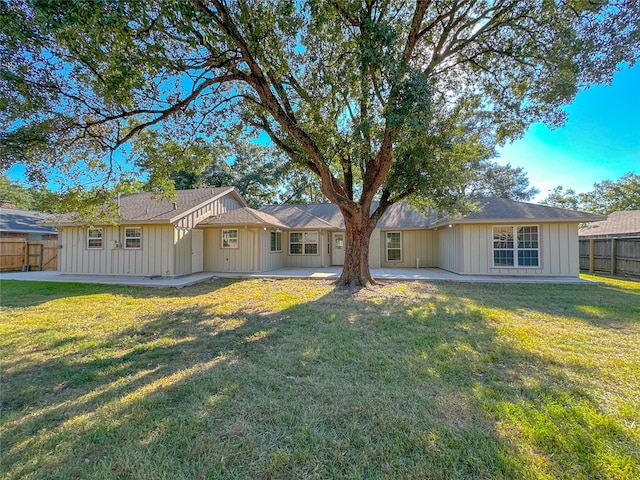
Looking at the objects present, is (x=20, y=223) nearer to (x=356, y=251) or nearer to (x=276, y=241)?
(x=276, y=241)

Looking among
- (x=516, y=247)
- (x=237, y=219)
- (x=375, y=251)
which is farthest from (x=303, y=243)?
(x=516, y=247)

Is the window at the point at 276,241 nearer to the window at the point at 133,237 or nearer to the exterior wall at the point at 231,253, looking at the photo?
the exterior wall at the point at 231,253

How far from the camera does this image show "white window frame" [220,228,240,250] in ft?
42.9

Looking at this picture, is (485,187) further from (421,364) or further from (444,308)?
(421,364)

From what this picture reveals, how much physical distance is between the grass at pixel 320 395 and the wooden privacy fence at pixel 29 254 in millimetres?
11482

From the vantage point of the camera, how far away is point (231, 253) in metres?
13.1

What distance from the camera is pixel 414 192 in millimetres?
9289

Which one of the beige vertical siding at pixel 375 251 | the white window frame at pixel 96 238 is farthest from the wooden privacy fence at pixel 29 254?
the beige vertical siding at pixel 375 251

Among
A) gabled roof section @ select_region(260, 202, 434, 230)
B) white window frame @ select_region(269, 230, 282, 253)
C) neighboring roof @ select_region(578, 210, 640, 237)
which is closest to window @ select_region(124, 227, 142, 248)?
white window frame @ select_region(269, 230, 282, 253)

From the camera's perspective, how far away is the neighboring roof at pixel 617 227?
12.7m

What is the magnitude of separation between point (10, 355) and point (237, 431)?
408cm

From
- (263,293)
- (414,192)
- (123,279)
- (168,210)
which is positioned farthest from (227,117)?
(123,279)

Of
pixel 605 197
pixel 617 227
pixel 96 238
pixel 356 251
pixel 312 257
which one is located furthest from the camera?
pixel 605 197

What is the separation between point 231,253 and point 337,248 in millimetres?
6038
